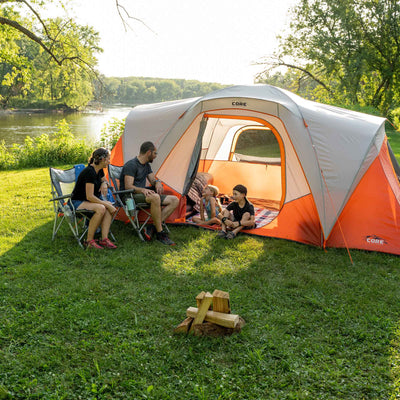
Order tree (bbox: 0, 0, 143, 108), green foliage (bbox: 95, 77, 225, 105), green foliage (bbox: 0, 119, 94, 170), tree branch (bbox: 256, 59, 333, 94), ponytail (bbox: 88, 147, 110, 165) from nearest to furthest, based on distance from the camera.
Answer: ponytail (bbox: 88, 147, 110, 165) < green foliage (bbox: 0, 119, 94, 170) < tree (bbox: 0, 0, 143, 108) < tree branch (bbox: 256, 59, 333, 94) < green foliage (bbox: 95, 77, 225, 105)

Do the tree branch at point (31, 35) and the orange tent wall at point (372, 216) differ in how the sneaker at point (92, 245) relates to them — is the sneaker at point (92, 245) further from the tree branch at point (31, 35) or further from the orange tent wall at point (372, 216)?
the tree branch at point (31, 35)

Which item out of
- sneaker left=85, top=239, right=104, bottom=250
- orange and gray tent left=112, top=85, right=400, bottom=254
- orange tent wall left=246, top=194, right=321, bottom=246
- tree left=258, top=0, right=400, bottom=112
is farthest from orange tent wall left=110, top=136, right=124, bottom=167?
tree left=258, top=0, right=400, bottom=112

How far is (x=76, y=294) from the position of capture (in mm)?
3096

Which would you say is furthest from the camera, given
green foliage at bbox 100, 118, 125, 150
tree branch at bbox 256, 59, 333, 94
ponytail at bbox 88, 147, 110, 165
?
tree branch at bbox 256, 59, 333, 94

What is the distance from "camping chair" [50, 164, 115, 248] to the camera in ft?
13.3

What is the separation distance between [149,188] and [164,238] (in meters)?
0.73

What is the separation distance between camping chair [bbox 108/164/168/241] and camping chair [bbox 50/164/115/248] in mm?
292

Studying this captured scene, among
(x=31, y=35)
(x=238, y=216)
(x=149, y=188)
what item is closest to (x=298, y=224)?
(x=238, y=216)

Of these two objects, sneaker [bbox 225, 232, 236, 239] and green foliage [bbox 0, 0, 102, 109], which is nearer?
sneaker [bbox 225, 232, 236, 239]

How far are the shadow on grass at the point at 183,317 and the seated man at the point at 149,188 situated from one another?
28 cm

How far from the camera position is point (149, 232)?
449 cm

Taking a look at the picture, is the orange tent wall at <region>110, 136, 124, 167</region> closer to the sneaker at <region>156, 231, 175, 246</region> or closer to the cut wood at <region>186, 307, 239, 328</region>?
the sneaker at <region>156, 231, 175, 246</region>

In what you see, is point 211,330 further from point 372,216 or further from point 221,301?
point 372,216

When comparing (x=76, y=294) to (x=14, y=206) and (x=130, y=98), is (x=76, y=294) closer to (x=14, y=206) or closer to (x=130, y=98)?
(x=14, y=206)
